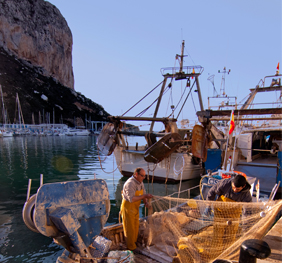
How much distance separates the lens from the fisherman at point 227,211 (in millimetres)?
3691

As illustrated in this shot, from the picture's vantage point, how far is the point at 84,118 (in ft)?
310

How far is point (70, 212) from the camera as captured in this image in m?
2.57

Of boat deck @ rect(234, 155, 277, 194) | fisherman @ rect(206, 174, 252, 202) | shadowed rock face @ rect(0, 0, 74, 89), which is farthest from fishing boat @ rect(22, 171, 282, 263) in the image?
shadowed rock face @ rect(0, 0, 74, 89)

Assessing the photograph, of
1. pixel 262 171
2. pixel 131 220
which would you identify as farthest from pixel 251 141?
pixel 131 220

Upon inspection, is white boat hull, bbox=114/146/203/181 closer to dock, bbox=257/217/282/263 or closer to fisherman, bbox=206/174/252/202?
fisherman, bbox=206/174/252/202

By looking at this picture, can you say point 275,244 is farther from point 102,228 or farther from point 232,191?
point 102,228

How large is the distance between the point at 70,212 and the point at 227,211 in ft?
8.73

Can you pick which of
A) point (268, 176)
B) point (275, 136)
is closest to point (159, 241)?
point (268, 176)

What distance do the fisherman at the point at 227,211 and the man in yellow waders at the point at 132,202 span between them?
1258mm

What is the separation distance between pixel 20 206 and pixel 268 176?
38.7 ft

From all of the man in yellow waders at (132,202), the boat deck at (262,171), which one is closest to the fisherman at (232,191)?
the man in yellow waders at (132,202)

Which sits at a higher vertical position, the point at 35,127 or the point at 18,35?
the point at 18,35

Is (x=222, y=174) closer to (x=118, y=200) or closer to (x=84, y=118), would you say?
(x=118, y=200)

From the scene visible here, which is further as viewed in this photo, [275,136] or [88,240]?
[275,136]
